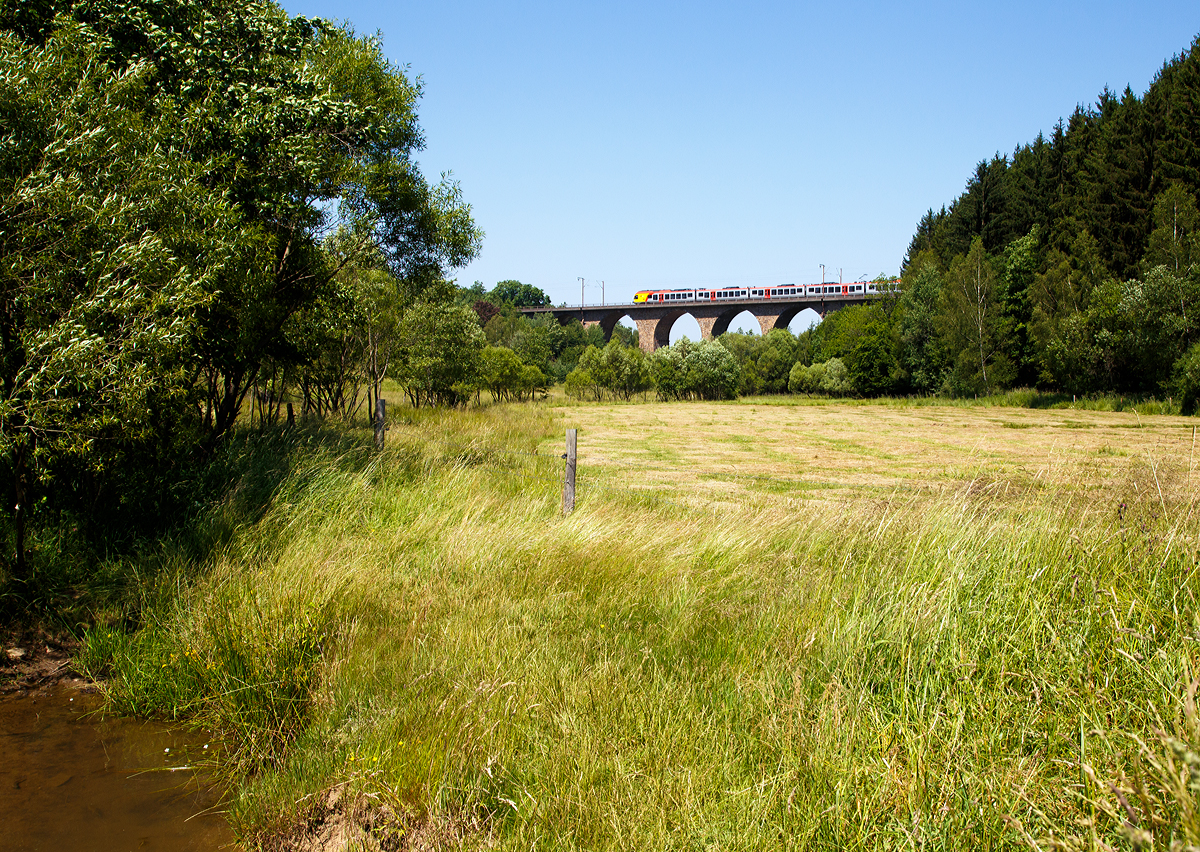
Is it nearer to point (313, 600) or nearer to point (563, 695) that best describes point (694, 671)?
point (563, 695)

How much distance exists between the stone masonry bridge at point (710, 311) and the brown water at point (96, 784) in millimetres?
78286

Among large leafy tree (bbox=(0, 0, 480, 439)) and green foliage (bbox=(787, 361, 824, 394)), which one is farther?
green foliage (bbox=(787, 361, 824, 394))

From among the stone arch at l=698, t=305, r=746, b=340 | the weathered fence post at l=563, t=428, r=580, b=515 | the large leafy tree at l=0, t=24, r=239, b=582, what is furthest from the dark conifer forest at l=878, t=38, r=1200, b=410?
the large leafy tree at l=0, t=24, r=239, b=582

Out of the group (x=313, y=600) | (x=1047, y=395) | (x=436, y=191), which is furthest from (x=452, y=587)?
(x=1047, y=395)

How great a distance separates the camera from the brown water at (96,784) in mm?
3432

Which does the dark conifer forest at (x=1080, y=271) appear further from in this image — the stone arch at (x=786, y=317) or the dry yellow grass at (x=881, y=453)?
the stone arch at (x=786, y=317)

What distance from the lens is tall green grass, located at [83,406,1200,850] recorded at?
2.48m

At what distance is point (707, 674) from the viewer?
11.9ft

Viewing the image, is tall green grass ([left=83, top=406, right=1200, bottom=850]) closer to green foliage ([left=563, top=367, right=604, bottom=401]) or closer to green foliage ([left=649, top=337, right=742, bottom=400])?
green foliage ([left=563, top=367, right=604, bottom=401])

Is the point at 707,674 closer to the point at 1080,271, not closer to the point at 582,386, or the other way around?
the point at 1080,271

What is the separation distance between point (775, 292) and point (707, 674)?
82.4 metres

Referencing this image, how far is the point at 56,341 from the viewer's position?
4.73m

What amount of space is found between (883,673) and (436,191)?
37.8ft

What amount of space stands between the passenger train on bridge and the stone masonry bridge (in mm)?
246
